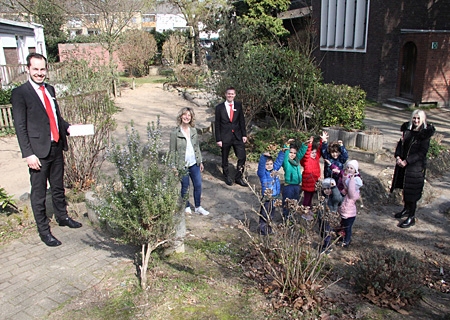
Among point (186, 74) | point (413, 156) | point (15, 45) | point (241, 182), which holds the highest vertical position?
point (15, 45)

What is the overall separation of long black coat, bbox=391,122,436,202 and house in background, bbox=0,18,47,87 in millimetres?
15124

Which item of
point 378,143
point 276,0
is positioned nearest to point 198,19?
point 276,0

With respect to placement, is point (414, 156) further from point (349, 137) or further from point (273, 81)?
point (273, 81)

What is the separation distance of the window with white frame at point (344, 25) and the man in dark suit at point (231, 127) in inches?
468

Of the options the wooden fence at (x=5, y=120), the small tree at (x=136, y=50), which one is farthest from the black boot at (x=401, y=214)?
the small tree at (x=136, y=50)

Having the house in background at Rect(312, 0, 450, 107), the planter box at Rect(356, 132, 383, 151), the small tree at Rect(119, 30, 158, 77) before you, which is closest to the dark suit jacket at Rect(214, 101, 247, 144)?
the planter box at Rect(356, 132, 383, 151)

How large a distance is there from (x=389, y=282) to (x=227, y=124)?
4037 millimetres

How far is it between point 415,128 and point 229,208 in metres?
2.96

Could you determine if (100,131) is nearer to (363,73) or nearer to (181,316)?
(181,316)

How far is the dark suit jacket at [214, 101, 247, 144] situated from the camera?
702cm

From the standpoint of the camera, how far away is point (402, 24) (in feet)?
50.8

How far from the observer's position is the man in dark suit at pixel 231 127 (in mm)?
7020

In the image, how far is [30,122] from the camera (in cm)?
432

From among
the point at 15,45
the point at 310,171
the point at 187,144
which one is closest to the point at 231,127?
the point at 187,144
